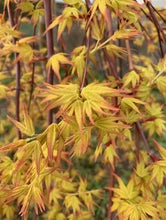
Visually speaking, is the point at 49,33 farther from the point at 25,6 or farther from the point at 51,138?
the point at 51,138

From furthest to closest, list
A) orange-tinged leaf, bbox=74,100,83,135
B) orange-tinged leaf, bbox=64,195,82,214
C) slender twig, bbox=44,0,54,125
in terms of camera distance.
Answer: orange-tinged leaf, bbox=64,195,82,214 → slender twig, bbox=44,0,54,125 → orange-tinged leaf, bbox=74,100,83,135

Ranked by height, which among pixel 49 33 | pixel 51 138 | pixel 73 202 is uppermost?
pixel 49 33

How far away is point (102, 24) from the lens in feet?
1.62

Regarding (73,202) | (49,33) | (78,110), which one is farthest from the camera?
(73,202)

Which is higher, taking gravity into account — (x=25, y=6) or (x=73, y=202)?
(x=25, y=6)

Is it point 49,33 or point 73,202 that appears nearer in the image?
point 49,33

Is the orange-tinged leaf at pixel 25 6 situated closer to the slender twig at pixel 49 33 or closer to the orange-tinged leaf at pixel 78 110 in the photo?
the slender twig at pixel 49 33

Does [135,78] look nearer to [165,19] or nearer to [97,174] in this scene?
[165,19]

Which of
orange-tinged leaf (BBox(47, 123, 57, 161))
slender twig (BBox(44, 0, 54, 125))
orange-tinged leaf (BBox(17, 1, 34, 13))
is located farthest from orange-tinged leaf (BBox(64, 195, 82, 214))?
orange-tinged leaf (BBox(17, 1, 34, 13))

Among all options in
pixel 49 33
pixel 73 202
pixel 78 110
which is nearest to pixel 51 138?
pixel 78 110

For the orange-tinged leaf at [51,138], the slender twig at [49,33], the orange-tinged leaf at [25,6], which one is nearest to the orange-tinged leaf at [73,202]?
the slender twig at [49,33]

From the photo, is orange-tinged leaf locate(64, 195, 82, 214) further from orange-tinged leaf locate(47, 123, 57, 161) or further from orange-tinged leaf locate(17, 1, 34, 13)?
orange-tinged leaf locate(17, 1, 34, 13)

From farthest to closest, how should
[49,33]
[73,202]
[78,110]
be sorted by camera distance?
[73,202] → [49,33] → [78,110]

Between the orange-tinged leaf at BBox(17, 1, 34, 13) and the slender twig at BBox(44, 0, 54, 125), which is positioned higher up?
the orange-tinged leaf at BBox(17, 1, 34, 13)
